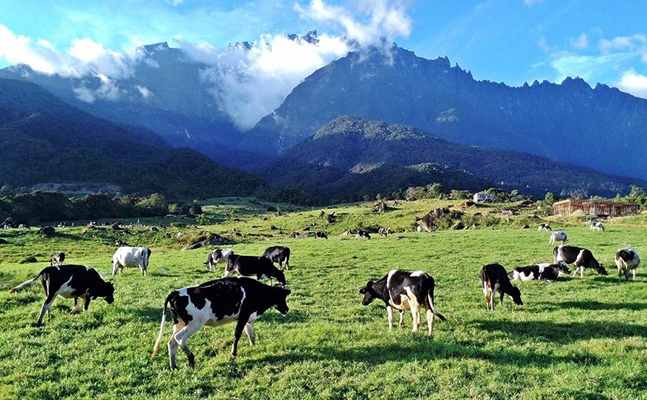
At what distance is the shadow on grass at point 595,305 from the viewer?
19.5 meters

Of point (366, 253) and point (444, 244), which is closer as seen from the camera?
point (366, 253)

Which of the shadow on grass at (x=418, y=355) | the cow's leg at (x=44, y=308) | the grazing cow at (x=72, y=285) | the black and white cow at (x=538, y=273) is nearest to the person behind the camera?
the shadow on grass at (x=418, y=355)

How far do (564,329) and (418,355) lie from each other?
5.63 m

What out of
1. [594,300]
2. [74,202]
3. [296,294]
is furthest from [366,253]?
[74,202]

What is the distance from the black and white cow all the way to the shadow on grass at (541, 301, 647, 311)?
6.93m

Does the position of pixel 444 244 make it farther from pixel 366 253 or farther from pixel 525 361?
pixel 525 361

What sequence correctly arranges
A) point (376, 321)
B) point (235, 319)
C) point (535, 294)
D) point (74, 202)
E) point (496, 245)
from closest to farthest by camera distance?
point (235, 319) → point (376, 321) → point (535, 294) → point (496, 245) → point (74, 202)

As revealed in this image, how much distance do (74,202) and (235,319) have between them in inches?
6035

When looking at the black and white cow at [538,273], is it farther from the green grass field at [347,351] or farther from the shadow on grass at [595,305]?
the shadow on grass at [595,305]

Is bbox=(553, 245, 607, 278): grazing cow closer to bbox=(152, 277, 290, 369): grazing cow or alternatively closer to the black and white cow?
the black and white cow

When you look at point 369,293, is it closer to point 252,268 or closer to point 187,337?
point 187,337

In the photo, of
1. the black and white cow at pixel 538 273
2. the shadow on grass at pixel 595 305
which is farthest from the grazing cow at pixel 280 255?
the shadow on grass at pixel 595 305

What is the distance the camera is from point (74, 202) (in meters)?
150

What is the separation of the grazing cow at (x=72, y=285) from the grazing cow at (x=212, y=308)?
5928 mm
